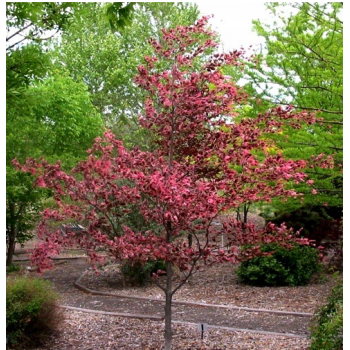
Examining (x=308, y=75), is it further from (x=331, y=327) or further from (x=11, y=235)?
(x=11, y=235)

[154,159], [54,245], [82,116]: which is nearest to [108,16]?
[154,159]

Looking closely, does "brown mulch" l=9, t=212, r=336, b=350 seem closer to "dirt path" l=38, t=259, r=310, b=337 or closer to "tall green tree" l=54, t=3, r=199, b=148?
"dirt path" l=38, t=259, r=310, b=337

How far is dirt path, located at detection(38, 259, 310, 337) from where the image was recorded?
6.08 meters

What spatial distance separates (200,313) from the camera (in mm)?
6816

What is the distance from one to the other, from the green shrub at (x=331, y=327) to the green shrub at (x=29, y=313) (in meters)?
2.78

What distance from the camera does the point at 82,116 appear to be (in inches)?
453

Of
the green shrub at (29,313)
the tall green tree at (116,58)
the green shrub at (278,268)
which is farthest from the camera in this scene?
the tall green tree at (116,58)

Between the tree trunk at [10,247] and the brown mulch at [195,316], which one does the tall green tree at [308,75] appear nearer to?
the brown mulch at [195,316]

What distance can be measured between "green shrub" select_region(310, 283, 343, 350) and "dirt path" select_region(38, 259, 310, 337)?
4.48 ft

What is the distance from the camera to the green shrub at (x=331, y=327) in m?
3.91

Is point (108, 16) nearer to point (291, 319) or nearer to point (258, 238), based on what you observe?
point (258, 238)

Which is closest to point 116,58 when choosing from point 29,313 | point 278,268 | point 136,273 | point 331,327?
point 136,273

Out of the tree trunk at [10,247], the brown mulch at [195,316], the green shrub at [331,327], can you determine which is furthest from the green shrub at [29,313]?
the tree trunk at [10,247]

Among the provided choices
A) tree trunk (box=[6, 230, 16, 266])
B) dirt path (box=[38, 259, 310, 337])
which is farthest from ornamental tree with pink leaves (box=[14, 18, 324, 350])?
tree trunk (box=[6, 230, 16, 266])
